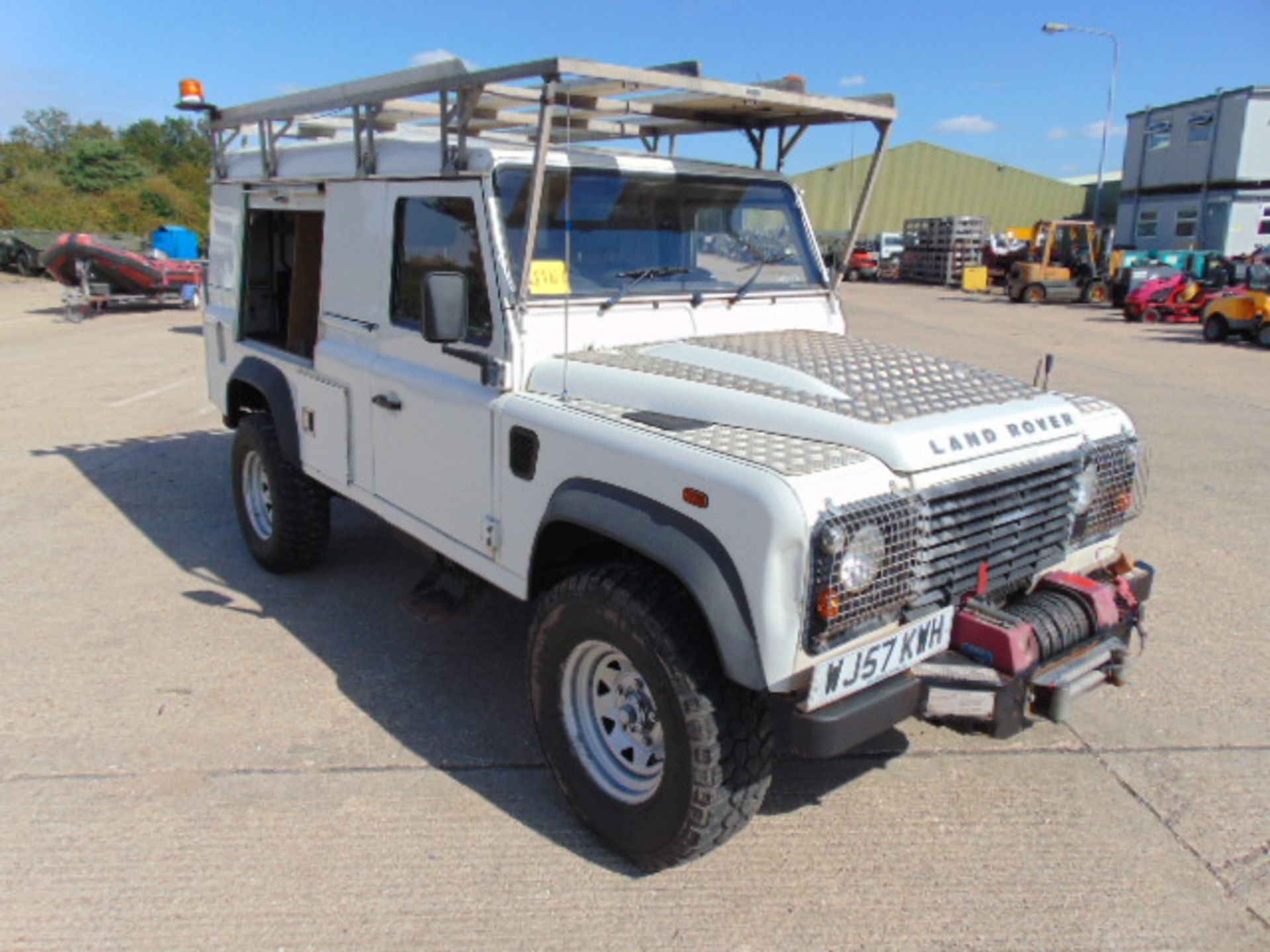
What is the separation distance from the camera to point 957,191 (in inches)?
2133

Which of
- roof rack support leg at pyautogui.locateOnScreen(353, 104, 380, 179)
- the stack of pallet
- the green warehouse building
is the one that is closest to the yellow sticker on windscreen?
roof rack support leg at pyautogui.locateOnScreen(353, 104, 380, 179)

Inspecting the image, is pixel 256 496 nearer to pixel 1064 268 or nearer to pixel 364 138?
pixel 364 138

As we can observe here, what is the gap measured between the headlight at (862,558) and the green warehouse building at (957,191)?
5238 centimetres

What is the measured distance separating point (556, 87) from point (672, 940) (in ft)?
8.90

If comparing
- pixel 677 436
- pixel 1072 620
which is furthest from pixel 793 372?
pixel 1072 620

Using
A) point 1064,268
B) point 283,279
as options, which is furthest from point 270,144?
point 1064,268

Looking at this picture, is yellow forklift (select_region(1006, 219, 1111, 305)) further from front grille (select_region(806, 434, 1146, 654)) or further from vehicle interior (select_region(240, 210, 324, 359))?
front grille (select_region(806, 434, 1146, 654))

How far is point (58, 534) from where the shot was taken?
6148 millimetres

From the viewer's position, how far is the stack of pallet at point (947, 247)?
122ft

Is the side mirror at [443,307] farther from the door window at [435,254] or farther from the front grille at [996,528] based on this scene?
the front grille at [996,528]

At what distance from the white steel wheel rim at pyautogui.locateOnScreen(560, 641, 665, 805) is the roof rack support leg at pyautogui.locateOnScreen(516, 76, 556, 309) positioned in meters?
1.32

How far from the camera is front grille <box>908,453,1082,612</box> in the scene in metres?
2.76

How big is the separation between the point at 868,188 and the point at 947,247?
1392 inches

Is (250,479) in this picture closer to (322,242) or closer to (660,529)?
(322,242)
